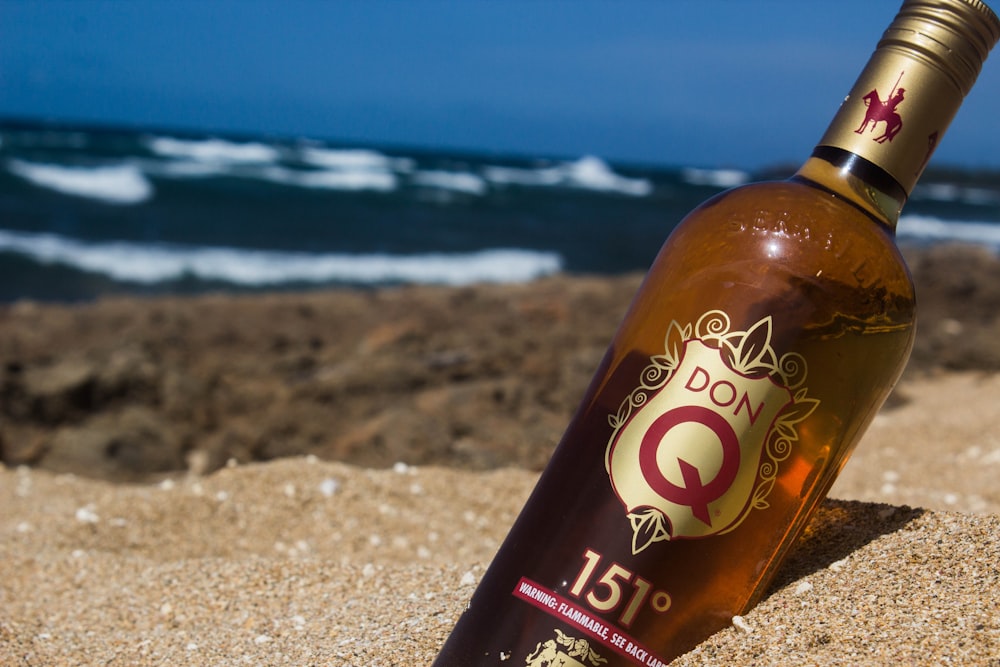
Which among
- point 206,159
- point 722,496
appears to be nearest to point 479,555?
point 722,496

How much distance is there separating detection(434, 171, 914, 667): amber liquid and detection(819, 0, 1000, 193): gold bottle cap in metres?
0.10

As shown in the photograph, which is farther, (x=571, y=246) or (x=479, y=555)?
(x=571, y=246)

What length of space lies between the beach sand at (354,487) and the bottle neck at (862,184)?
535 millimetres

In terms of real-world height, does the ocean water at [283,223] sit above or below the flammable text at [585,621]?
below

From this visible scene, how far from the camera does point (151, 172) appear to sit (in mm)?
20172

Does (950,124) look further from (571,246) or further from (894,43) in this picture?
(571,246)

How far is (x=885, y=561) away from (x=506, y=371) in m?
3.50

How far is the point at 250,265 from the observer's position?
1189 centimetres

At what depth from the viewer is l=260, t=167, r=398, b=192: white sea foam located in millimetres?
21734

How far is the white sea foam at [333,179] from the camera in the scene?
2173 centimetres

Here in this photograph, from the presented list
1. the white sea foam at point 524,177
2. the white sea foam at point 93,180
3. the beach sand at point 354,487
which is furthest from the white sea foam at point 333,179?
the beach sand at point 354,487

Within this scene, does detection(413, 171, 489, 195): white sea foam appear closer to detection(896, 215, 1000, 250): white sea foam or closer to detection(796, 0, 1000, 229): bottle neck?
detection(896, 215, 1000, 250): white sea foam

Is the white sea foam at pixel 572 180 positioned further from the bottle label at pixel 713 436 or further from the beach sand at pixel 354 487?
the bottle label at pixel 713 436

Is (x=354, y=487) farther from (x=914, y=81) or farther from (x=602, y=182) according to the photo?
(x=602, y=182)
